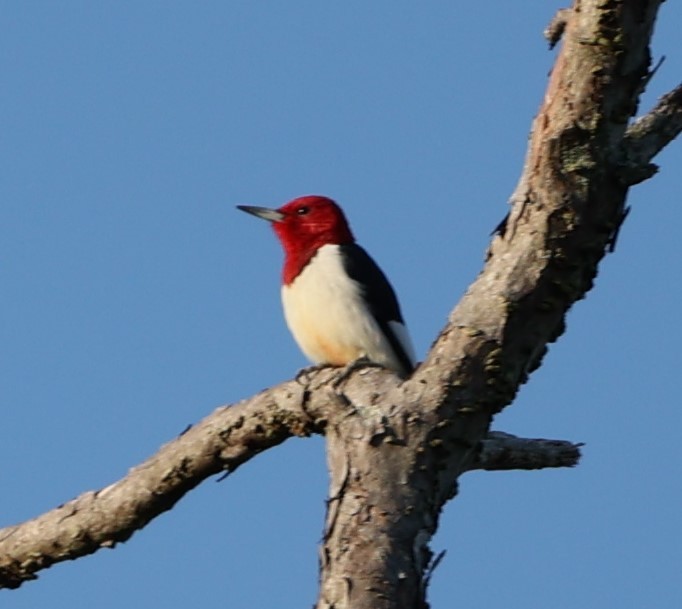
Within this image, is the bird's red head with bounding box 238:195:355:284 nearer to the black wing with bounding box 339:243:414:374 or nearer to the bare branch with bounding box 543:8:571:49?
the black wing with bounding box 339:243:414:374

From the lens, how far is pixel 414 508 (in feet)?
16.1

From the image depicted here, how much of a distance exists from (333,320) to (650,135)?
2.73 metres

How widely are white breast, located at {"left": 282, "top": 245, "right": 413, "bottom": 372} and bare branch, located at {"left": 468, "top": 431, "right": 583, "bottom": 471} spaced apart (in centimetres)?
133

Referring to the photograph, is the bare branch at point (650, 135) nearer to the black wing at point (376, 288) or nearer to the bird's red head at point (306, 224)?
the black wing at point (376, 288)

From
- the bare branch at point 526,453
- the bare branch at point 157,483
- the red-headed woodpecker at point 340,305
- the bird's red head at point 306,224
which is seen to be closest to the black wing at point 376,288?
the red-headed woodpecker at point 340,305

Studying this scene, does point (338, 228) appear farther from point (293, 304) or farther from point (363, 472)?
point (363, 472)

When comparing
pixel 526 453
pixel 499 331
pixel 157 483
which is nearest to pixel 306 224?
pixel 526 453

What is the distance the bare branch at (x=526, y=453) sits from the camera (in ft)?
19.5

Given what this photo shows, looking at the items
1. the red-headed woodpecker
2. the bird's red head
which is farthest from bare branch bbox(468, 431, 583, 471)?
the bird's red head

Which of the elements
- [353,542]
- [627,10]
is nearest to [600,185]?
[627,10]

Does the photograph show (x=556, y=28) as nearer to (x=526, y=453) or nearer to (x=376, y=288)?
(x=526, y=453)

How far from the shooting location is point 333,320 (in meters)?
7.48

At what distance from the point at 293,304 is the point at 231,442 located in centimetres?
219

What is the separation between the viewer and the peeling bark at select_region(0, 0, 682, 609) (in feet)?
15.9
